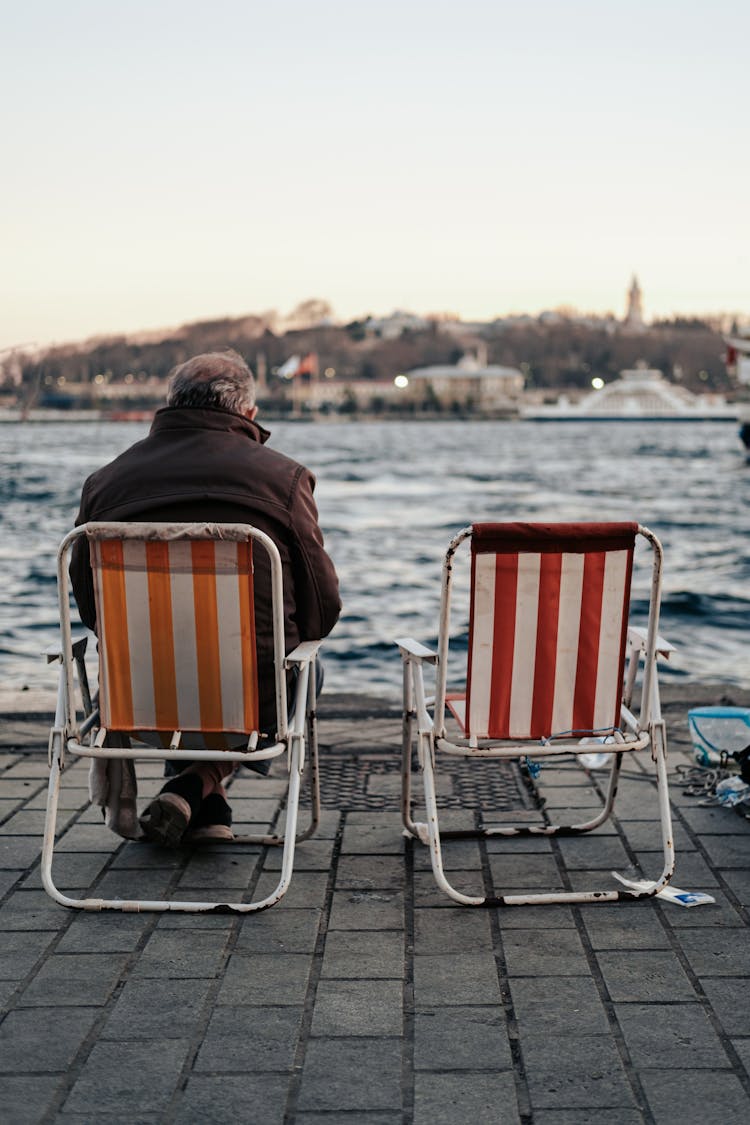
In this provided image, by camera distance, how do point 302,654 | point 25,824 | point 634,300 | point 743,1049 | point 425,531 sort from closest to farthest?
point 743,1049 < point 302,654 < point 25,824 < point 425,531 < point 634,300

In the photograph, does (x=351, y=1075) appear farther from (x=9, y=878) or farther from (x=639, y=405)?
(x=639, y=405)

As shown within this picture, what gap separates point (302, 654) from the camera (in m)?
2.89

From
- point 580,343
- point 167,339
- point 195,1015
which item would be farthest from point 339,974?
point 580,343

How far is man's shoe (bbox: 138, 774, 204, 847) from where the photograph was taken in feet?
10.1

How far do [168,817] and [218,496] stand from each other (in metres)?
0.76

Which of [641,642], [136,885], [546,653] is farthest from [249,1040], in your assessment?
[641,642]

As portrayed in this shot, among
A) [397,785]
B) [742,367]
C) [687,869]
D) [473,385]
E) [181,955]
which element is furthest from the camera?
[473,385]

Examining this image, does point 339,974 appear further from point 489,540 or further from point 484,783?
point 484,783

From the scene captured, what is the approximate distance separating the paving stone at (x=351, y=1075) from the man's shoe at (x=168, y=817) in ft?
3.30

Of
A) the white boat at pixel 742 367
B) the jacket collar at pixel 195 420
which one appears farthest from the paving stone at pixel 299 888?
the white boat at pixel 742 367

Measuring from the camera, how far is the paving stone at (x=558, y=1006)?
2.20m

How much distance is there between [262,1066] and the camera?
2057 millimetres

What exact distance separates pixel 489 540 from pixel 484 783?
4.43 ft

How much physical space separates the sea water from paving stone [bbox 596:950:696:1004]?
3.17 metres
